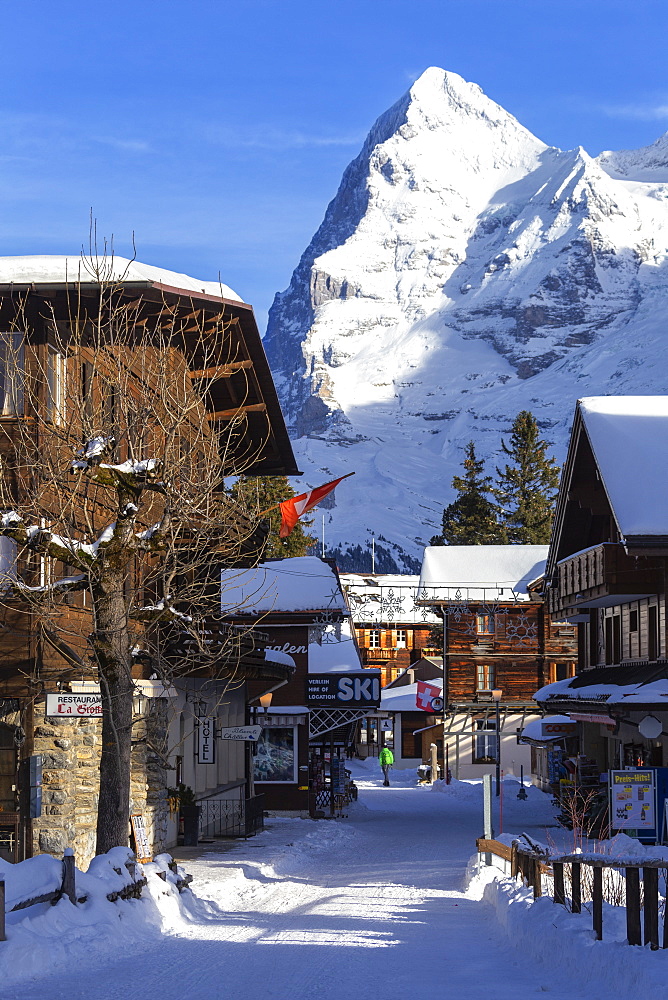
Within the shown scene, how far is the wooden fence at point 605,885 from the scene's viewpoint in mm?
11305

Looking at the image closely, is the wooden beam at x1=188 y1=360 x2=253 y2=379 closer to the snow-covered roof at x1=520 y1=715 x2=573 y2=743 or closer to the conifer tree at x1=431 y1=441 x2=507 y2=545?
the snow-covered roof at x1=520 y1=715 x2=573 y2=743

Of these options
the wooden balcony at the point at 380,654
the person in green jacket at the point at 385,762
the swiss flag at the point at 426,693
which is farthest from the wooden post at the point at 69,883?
the wooden balcony at the point at 380,654

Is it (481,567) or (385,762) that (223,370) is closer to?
(385,762)

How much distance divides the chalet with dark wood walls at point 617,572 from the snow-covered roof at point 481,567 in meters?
33.7

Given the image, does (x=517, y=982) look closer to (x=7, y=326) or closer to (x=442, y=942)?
(x=442, y=942)

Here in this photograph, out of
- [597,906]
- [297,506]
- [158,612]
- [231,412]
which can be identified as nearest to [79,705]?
[158,612]

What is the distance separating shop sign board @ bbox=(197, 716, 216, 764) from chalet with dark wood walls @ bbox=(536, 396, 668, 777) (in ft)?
30.5

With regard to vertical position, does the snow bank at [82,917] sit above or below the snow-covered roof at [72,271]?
below

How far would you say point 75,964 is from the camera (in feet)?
41.7

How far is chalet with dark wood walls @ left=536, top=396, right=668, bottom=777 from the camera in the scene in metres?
28.3

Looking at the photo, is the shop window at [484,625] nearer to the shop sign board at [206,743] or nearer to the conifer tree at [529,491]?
the conifer tree at [529,491]

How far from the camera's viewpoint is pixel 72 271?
74.9 feet

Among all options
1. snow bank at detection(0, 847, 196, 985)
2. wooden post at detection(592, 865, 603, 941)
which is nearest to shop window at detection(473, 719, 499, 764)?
snow bank at detection(0, 847, 196, 985)

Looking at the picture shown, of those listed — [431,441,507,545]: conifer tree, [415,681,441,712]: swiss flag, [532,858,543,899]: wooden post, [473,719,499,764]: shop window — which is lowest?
[473,719,499,764]: shop window
